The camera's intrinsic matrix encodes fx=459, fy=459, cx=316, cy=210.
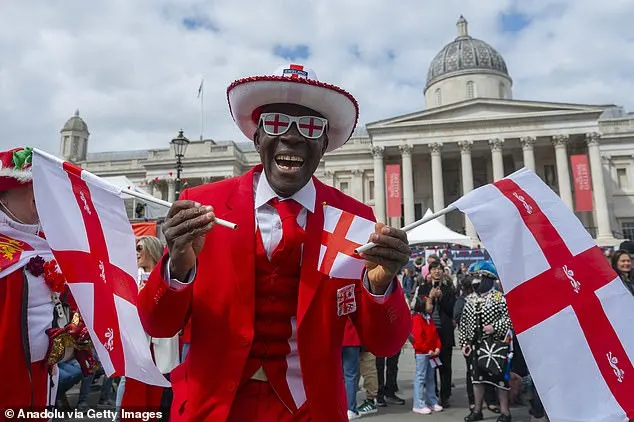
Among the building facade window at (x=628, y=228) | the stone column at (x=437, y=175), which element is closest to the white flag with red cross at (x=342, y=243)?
the stone column at (x=437, y=175)

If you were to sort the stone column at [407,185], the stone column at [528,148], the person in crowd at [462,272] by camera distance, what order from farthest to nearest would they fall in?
the stone column at [407,185], the stone column at [528,148], the person in crowd at [462,272]

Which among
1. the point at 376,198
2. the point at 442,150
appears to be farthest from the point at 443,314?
the point at 442,150

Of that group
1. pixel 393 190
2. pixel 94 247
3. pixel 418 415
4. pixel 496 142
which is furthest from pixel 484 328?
pixel 496 142

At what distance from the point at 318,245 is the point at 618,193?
4185cm

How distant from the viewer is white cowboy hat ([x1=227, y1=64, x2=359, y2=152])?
1952mm

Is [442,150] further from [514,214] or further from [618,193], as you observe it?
[514,214]

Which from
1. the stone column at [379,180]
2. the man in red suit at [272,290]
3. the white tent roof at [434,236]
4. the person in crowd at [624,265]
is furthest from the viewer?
the stone column at [379,180]

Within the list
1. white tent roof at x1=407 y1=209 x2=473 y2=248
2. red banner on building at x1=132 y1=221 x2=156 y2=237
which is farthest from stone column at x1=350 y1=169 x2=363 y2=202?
red banner on building at x1=132 y1=221 x2=156 y2=237

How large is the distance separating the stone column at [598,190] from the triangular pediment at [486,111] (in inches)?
90.0

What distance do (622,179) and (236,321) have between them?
42.7 meters

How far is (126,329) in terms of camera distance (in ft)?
6.96

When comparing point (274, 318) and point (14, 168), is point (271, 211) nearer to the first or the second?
point (274, 318)

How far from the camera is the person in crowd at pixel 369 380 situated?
22.6 feet

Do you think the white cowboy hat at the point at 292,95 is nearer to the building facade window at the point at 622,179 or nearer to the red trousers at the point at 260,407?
the red trousers at the point at 260,407
